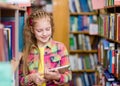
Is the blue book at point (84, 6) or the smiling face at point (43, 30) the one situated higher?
the blue book at point (84, 6)

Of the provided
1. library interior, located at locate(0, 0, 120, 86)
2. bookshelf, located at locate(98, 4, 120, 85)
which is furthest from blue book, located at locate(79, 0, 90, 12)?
bookshelf, located at locate(98, 4, 120, 85)

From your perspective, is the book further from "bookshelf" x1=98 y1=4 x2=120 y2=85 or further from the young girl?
"bookshelf" x1=98 y1=4 x2=120 y2=85

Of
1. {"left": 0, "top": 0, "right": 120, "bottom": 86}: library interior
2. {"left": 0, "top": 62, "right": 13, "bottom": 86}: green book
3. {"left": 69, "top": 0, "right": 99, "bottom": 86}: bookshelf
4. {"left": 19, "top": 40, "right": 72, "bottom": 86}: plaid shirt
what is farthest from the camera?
{"left": 69, "top": 0, "right": 99, "bottom": 86}: bookshelf

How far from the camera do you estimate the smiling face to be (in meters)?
2.09

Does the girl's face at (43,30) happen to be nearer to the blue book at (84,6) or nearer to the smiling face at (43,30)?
the smiling face at (43,30)

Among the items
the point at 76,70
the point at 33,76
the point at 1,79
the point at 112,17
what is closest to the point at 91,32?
the point at 76,70

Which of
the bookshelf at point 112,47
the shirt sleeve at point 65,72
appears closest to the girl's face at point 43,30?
the shirt sleeve at point 65,72

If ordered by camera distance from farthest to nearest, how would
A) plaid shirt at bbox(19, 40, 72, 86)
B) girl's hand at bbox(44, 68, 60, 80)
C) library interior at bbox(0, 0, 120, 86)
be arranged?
library interior at bbox(0, 0, 120, 86) < plaid shirt at bbox(19, 40, 72, 86) < girl's hand at bbox(44, 68, 60, 80)

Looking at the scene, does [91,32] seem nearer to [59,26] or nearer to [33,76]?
[59,26]

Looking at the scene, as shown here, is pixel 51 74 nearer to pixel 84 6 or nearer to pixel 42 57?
pixel 42 57

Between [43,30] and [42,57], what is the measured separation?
21 centimetres

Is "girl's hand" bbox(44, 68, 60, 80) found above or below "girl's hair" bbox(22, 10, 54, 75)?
below

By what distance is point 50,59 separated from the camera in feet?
6.93

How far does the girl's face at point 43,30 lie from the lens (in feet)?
6.86
